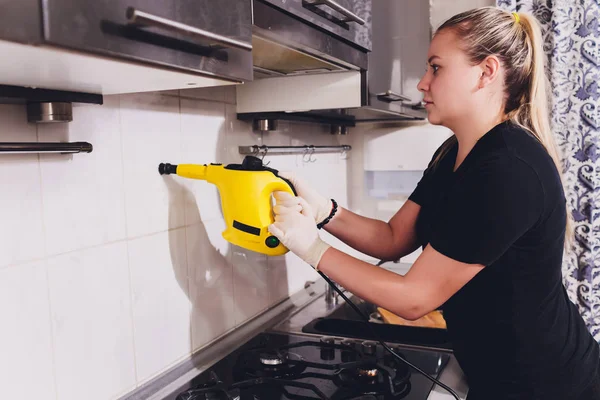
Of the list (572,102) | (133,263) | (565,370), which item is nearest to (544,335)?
(565,370)

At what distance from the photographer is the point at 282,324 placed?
147 cm

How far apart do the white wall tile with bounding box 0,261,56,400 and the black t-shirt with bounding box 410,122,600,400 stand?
665mm

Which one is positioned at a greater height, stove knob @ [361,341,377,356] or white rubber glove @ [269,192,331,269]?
white rubber glove @ [269,192,331,269]

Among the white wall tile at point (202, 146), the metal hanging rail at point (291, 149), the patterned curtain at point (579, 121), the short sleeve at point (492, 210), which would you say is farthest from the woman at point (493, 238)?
the patterned curtain at point (579, 121)

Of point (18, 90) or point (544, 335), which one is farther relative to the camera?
point (544, 335)

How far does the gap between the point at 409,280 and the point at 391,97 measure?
2.26ft

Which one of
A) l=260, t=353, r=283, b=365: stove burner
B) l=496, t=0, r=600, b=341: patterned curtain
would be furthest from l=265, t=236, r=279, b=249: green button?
l=496, t=0, r=600, b=341: patterned curtain

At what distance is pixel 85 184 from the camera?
0.90 m

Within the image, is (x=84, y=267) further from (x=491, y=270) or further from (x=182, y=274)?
(x=491, y=270)

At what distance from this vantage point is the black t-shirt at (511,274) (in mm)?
886

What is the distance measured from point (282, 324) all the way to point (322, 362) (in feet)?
0.90

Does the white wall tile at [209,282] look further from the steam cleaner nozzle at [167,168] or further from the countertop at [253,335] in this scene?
the steam cleaner nozzle at [167,168]

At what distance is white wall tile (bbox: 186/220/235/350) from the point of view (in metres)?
1.20

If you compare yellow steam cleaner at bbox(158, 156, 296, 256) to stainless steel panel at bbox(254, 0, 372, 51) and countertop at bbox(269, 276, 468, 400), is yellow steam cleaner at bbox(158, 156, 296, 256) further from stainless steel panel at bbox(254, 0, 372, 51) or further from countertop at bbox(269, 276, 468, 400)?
countertop at bbox(269, 276, 468, 400)
